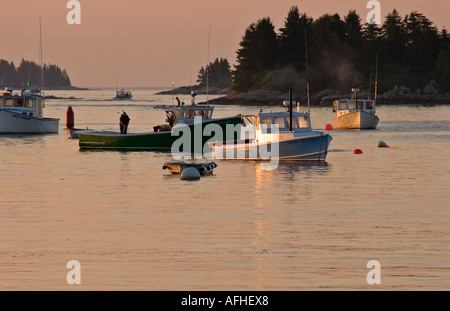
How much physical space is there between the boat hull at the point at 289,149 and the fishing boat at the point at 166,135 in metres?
5.80

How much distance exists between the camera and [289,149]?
41812 millimetres

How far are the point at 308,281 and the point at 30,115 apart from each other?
54.2 m

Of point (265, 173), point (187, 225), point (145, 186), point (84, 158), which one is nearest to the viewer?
point (187, 225)

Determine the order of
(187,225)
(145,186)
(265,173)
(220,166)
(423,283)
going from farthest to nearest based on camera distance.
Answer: (220,166) < (265,173) < (145,186) < (187,225) < (423,283)

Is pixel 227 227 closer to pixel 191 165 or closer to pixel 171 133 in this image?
pixel 191 165

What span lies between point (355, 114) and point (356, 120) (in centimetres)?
88

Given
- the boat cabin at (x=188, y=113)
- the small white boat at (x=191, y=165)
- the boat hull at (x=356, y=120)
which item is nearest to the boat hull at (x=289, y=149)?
the small white boat at (x=191, y=165)

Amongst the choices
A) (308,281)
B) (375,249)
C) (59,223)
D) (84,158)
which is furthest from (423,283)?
(84,158)

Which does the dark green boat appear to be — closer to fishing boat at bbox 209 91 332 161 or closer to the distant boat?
fishing boat at bbox 209 91 332 161

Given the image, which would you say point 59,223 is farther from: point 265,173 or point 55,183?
point 265,173

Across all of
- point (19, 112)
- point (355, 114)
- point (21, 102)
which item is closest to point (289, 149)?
point (21, 102)

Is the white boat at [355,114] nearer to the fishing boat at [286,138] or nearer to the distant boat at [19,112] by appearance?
the distant boat at [19,112]

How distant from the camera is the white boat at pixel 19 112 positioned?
6619cm

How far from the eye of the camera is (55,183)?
3466 cm
